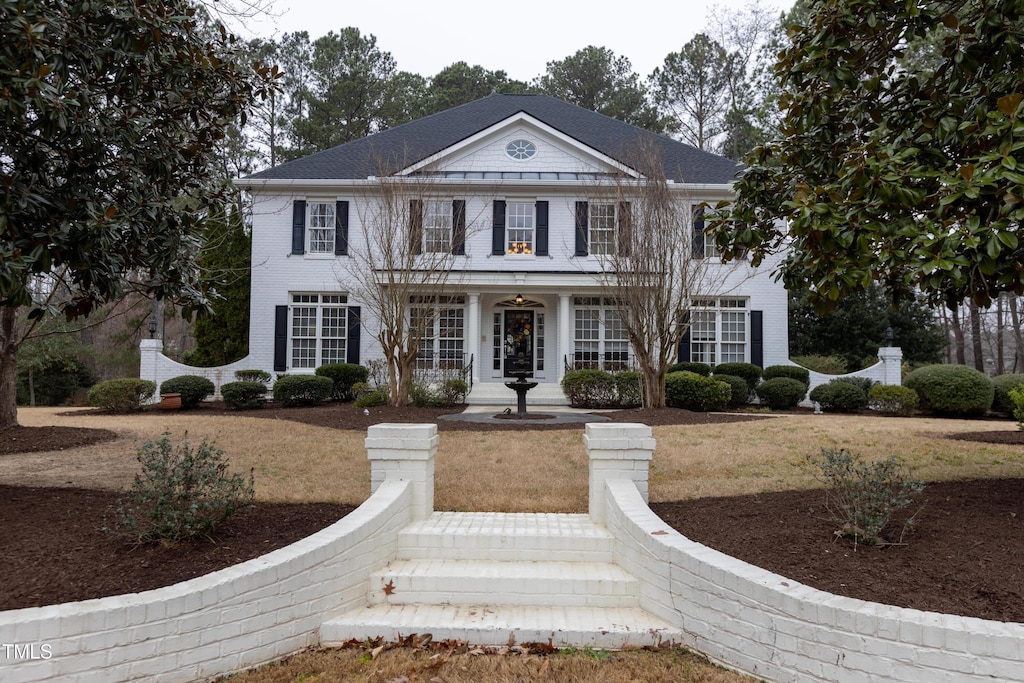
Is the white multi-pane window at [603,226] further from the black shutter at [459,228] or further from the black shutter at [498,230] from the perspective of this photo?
the black shutter at [459,228]

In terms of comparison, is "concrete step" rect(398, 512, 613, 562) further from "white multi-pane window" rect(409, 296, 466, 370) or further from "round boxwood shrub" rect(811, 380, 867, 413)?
"white multi-pane window" rect(409, 296, 466, 370)

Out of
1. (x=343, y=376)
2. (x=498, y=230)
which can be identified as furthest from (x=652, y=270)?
(x=343, y=376)

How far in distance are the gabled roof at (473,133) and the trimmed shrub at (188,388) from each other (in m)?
6.10

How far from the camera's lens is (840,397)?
49.5 feet

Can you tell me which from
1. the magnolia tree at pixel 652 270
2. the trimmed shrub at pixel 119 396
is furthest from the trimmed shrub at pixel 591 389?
the trimmed shrub at pixel 119 396

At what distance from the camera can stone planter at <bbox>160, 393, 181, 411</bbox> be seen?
14508mm

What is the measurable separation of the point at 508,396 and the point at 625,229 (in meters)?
5.34

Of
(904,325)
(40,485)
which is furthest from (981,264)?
(904,325)

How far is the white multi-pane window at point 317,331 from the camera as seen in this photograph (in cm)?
1766

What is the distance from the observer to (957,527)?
4.32 m

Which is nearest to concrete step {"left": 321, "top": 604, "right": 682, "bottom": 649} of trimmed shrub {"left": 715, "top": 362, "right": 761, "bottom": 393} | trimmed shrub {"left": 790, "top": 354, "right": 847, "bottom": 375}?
trimmed shrub {"left": 715, "top": 362, "right": 761, "bottom": 393}

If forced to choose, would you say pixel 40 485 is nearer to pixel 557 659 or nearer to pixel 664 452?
pixel 557 659

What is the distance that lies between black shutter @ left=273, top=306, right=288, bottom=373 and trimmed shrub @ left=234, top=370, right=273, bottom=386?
80cm

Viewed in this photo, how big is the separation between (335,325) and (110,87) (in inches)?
484
